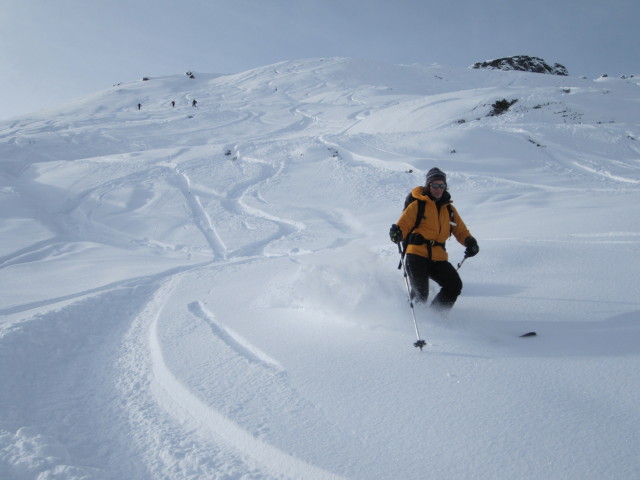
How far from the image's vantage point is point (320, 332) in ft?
12.2

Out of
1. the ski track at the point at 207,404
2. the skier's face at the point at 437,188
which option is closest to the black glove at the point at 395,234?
the skier's face at the point at 437,188

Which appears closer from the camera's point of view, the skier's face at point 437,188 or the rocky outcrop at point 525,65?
the skier's face at point 437,188

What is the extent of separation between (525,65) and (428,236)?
237 ft

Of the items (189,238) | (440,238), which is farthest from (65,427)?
(189,238)

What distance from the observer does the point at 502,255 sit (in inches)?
199

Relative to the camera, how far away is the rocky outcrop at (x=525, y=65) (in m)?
60.9

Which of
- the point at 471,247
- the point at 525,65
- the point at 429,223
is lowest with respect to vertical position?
the point at 471,247

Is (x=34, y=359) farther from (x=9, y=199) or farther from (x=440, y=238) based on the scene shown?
(x=9, y=199)

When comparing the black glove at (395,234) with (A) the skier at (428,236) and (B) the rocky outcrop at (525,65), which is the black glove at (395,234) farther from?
(B) the rocky outcrop at (525,65)

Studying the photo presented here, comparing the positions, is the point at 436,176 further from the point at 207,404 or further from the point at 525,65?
the point at 525,65

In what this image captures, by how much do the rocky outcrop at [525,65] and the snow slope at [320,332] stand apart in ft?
196

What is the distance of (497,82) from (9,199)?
144ft

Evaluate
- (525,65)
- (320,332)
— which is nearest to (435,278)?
(320,332)

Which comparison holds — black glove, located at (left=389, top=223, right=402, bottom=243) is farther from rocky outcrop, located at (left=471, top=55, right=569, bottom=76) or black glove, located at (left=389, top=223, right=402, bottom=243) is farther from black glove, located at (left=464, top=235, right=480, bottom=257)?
rocky outcrop, located at (left=471, top=55, right=569, bottom=76)
